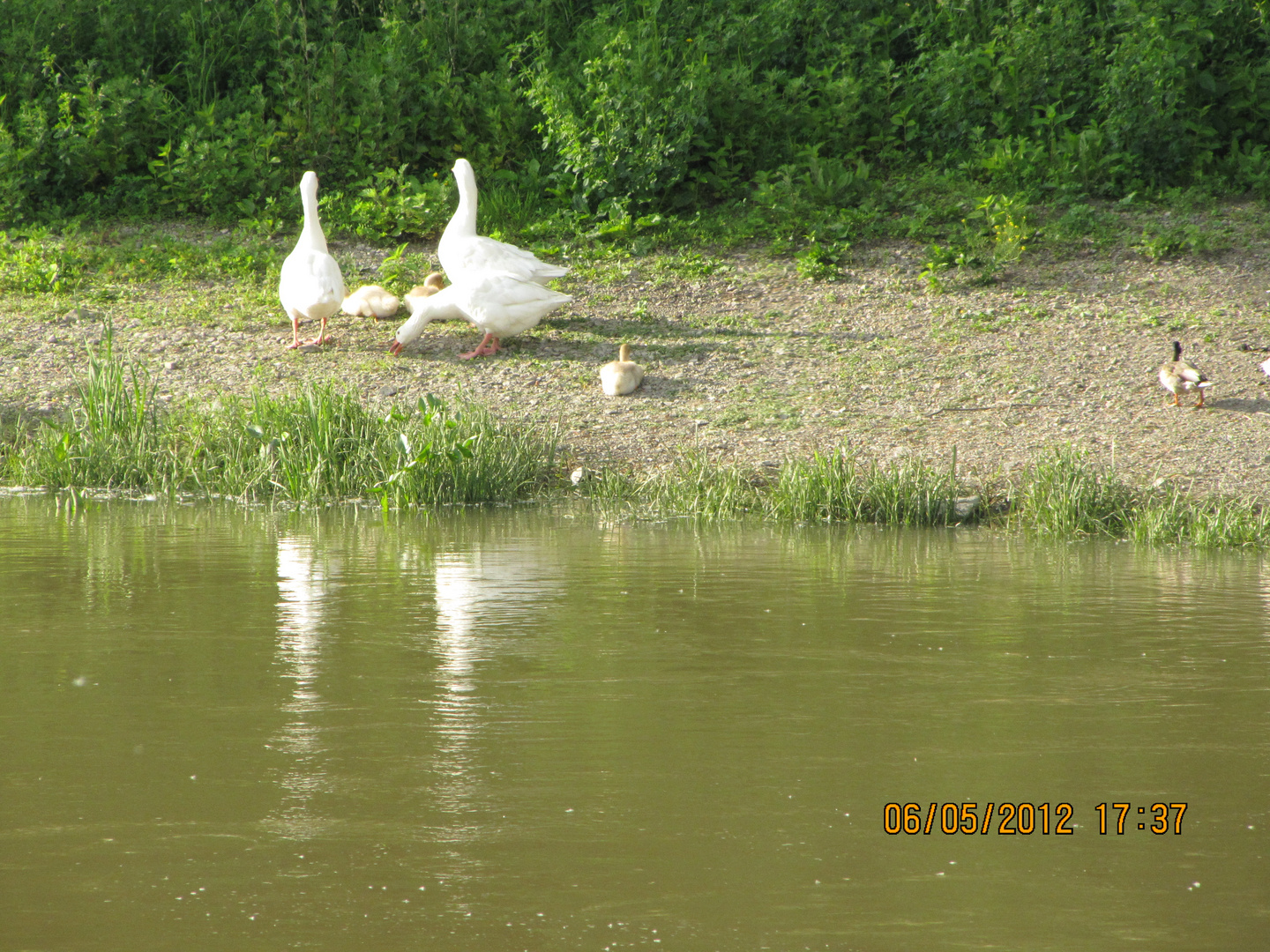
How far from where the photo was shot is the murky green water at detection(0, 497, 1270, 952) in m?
3.31

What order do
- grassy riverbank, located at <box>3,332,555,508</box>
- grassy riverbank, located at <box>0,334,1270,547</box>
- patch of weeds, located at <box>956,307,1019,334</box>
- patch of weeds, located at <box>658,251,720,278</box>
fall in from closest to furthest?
grassy riverbank, located at <box>0,334,1270,547</box>
grassy riverbank, located at <box>3,332,555,508</box>
patch of weeds, located at <box>956,307,1019,334</box>
patch of weeds, located at <box>658,251,720,278</box>

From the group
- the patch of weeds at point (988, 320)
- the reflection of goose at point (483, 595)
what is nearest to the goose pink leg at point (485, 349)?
the patch of weeds at point (988, 320)

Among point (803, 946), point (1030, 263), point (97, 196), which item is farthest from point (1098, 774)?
point (97, 196)

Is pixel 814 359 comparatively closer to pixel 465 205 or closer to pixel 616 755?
pixel 465 205

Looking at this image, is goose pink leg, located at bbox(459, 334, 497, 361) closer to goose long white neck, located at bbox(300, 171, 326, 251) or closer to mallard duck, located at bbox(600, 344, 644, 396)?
mallard duck, located at bbox(600, 344, 644, 396)

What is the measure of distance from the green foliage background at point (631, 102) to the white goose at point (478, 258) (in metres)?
2.72

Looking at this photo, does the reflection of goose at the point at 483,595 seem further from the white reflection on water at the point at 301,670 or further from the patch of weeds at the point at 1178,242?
the patch of weeds at the point at 1178,242

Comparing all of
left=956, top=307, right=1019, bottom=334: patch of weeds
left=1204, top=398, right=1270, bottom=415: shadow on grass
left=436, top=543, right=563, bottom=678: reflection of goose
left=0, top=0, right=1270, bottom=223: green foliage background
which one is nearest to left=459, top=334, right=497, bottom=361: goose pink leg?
left=0, top=0, right=1270, bottom=223: green foliage background

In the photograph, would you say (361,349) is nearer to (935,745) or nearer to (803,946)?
(935,745)

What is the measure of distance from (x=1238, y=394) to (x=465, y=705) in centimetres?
843

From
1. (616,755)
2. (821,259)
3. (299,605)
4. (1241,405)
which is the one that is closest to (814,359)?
(821,259)

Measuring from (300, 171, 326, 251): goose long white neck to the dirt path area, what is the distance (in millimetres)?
929

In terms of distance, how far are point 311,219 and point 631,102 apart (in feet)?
14.0

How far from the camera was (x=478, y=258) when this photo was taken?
41.4 ft
